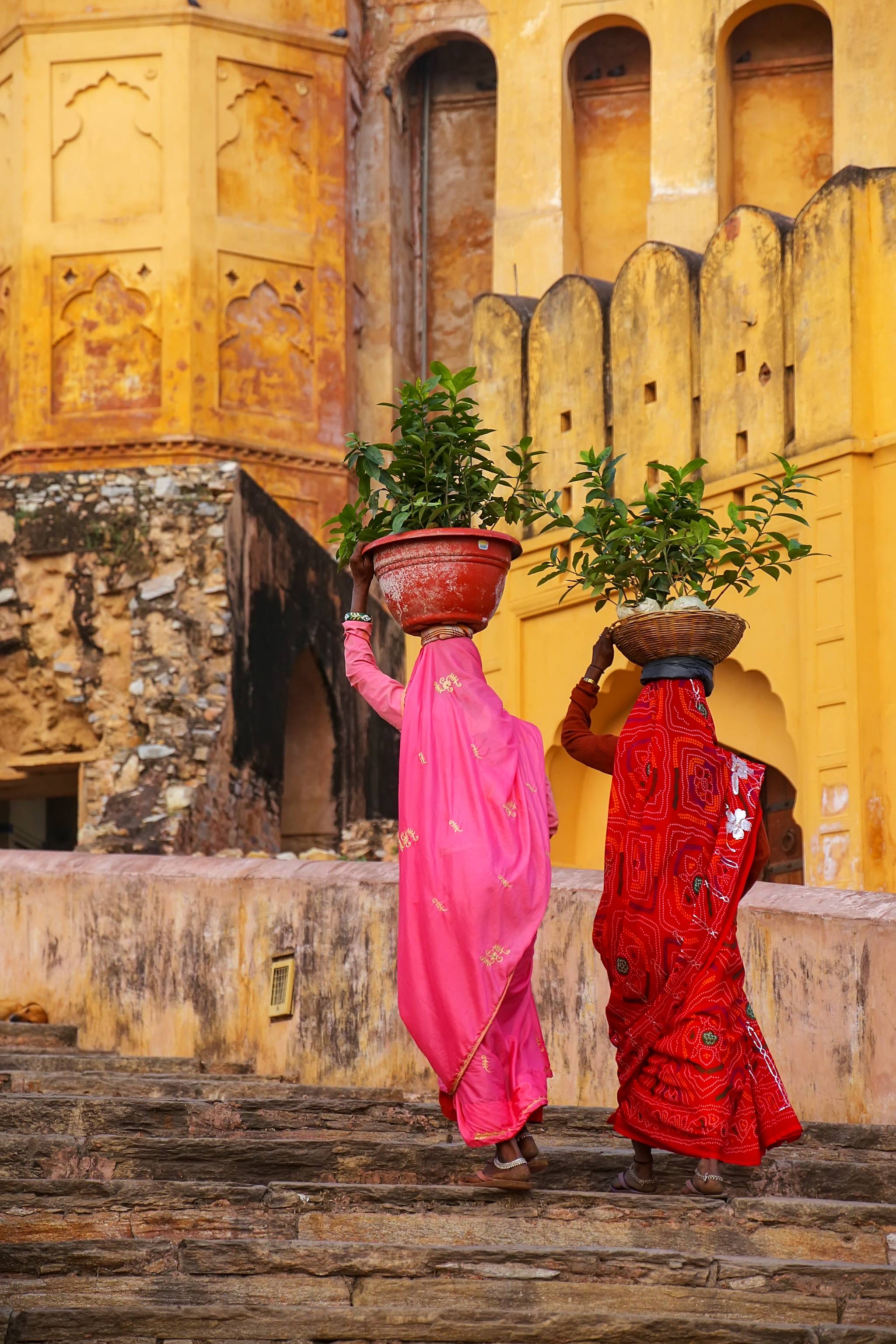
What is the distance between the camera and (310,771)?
15.5 metres

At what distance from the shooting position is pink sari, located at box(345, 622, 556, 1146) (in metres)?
4.98

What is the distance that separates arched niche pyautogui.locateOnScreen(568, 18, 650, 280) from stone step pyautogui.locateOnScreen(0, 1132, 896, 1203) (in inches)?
583

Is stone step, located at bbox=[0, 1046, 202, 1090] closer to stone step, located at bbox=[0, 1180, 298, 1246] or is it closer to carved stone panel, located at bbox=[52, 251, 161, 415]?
stone step, located at bbox=[0, 1180, 298, 1246]

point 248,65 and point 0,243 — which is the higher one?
point 248,65

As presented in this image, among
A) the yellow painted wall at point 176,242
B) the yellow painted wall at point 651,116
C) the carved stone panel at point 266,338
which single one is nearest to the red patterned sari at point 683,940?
the yellow painted wall at point 651,116

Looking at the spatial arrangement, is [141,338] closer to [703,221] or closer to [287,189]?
[287,189]

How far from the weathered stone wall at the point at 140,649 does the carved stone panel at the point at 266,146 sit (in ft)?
25.0

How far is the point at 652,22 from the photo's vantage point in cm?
1900

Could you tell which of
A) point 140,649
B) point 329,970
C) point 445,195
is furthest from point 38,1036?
point 445,195

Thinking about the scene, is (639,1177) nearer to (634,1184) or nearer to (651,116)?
(634,1184)

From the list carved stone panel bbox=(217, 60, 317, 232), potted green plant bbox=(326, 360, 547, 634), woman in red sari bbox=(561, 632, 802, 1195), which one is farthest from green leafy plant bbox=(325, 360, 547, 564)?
carved stone panel bbox=(217, 60, 317, 232)

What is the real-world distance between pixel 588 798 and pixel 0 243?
8.89 meters

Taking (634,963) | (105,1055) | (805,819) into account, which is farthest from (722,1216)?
(805,819)

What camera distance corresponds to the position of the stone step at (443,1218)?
4.60 m
